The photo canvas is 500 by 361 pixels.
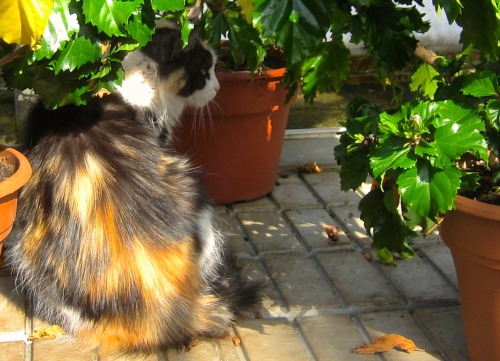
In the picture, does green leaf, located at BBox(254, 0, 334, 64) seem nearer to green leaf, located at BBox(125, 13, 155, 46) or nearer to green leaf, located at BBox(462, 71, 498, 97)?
green leaf, located at BBox(125, 13, 155, 46)

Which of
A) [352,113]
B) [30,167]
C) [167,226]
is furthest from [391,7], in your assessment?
[30,167]

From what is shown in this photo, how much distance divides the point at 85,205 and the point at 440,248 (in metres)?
1.74

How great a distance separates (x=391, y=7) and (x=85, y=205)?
124 cm

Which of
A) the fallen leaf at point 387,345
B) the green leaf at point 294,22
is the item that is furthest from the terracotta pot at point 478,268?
the green leaf at point 294,22

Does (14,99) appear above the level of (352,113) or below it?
below

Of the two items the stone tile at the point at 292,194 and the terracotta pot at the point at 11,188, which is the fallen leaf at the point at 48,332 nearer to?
the terracotta pot at the point at 11,188

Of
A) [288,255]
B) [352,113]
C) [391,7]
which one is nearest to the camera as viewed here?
[391,7]

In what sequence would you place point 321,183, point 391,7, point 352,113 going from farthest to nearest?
point 321,183, point 352,113, point 391,7

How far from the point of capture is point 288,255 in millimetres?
3635

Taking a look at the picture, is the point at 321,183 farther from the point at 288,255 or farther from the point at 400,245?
the point at 400,245

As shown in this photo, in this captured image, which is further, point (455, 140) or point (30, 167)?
point (30, 167)

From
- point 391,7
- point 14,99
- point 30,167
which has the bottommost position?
point 14,99

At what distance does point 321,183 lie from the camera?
4.42 m

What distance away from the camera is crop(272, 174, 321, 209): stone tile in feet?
13.7
